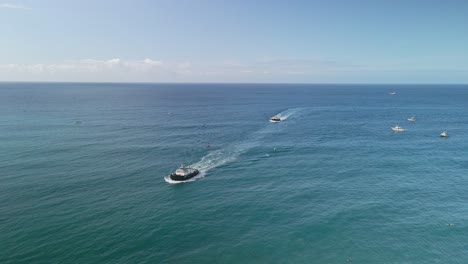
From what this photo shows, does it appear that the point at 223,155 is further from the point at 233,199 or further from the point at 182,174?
the point at 233,199

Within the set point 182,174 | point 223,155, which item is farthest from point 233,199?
point 223,155

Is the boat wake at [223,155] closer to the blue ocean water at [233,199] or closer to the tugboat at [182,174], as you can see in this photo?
the blue ocean water at [233,199]

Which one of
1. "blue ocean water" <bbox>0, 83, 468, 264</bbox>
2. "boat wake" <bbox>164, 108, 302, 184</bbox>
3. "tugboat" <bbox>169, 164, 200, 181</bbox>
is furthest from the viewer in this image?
"boat wake" <bbox>164, 108, 302, 184</bbox>

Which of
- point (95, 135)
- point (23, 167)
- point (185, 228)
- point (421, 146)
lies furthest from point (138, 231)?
point (421, 146)

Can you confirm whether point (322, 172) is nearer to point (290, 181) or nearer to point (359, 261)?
point (290, 181)

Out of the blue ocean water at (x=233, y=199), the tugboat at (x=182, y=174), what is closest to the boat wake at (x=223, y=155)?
the blue ocean water at (x=233, y=199)

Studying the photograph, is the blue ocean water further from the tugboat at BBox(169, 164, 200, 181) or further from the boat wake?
the tugboat at BBox(169, 164, 200, 181)

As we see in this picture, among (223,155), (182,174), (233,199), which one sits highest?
(223,155)

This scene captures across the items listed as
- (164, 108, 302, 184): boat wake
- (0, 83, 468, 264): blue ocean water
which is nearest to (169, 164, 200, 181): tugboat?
(164, 108, 302, 184): boat wake
